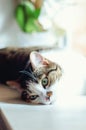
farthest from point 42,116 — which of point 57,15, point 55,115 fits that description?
point 57,15

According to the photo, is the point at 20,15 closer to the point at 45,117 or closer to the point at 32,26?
the point at 32,26

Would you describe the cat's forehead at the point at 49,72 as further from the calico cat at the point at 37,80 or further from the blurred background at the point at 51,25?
the blurred background at the point at 51,25

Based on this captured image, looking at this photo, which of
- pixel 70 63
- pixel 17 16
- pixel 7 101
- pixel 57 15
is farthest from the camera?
pixel 57 15

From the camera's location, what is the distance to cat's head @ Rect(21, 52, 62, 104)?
0.98 meters

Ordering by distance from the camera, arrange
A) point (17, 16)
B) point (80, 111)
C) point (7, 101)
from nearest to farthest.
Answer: point (80, 111), point (7, 101), point (17, 16)

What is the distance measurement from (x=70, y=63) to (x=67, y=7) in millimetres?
515

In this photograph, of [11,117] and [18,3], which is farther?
[18,3]

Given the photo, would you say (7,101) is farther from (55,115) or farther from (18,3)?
(18,3)

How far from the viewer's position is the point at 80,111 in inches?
34.5

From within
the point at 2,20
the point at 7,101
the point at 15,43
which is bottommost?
the point at 7,101

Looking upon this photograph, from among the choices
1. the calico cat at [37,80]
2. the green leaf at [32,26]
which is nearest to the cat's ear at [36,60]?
the calico cat at [37,80]

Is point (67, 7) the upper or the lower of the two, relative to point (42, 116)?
upper

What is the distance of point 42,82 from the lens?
3.23ft

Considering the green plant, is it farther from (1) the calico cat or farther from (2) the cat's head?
(2) the cat's head
